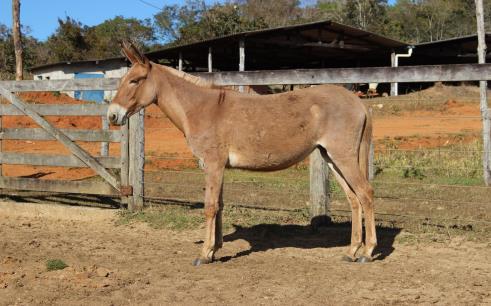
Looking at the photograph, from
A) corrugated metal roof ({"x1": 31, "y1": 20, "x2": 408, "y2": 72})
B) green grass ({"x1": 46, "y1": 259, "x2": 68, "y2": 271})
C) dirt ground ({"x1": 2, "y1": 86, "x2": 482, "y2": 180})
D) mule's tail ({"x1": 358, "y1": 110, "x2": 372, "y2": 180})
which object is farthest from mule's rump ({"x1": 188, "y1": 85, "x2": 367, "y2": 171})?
corrugated metal roof ({"x1": 31, "y1": 20, "x2": 408, "y2": 72})

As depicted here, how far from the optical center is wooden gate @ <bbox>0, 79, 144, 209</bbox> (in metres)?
8.80

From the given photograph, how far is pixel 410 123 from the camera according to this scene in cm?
2258

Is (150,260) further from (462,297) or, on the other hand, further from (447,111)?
(447,111)

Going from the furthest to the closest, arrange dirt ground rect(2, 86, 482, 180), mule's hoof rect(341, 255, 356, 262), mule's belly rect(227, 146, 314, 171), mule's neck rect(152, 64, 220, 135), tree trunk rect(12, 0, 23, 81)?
tree trunk rect(12, 0, 23, 81) → dirt ground rect(2, 86, 482, 180) → mule's neck rect(152, 64, 220, 135) → mule's belly rect(227, 146, 314, 171) → mule's hoof rect(341, 255, 356, 262)

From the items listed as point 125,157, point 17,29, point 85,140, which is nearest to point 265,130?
point 125,157

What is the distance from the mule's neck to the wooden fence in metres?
1.35

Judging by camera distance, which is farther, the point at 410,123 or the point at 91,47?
the point at 91,47

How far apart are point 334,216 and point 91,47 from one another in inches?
2060

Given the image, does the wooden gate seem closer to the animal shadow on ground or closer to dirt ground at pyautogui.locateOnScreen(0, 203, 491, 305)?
dirt ground at pyautogui.locateOnScreen(0, 203, 491, 305)

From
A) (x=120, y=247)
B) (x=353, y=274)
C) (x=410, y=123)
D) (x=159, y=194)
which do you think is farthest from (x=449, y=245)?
(x=410, y=123)

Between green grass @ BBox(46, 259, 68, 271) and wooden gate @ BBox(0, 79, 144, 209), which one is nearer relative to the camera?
green grass @ BBox(46, 259, 68, 271)

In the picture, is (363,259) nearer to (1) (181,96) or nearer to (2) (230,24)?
(1) (181,96)

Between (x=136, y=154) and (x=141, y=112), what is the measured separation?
0.67 meters

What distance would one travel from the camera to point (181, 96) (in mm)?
6543
